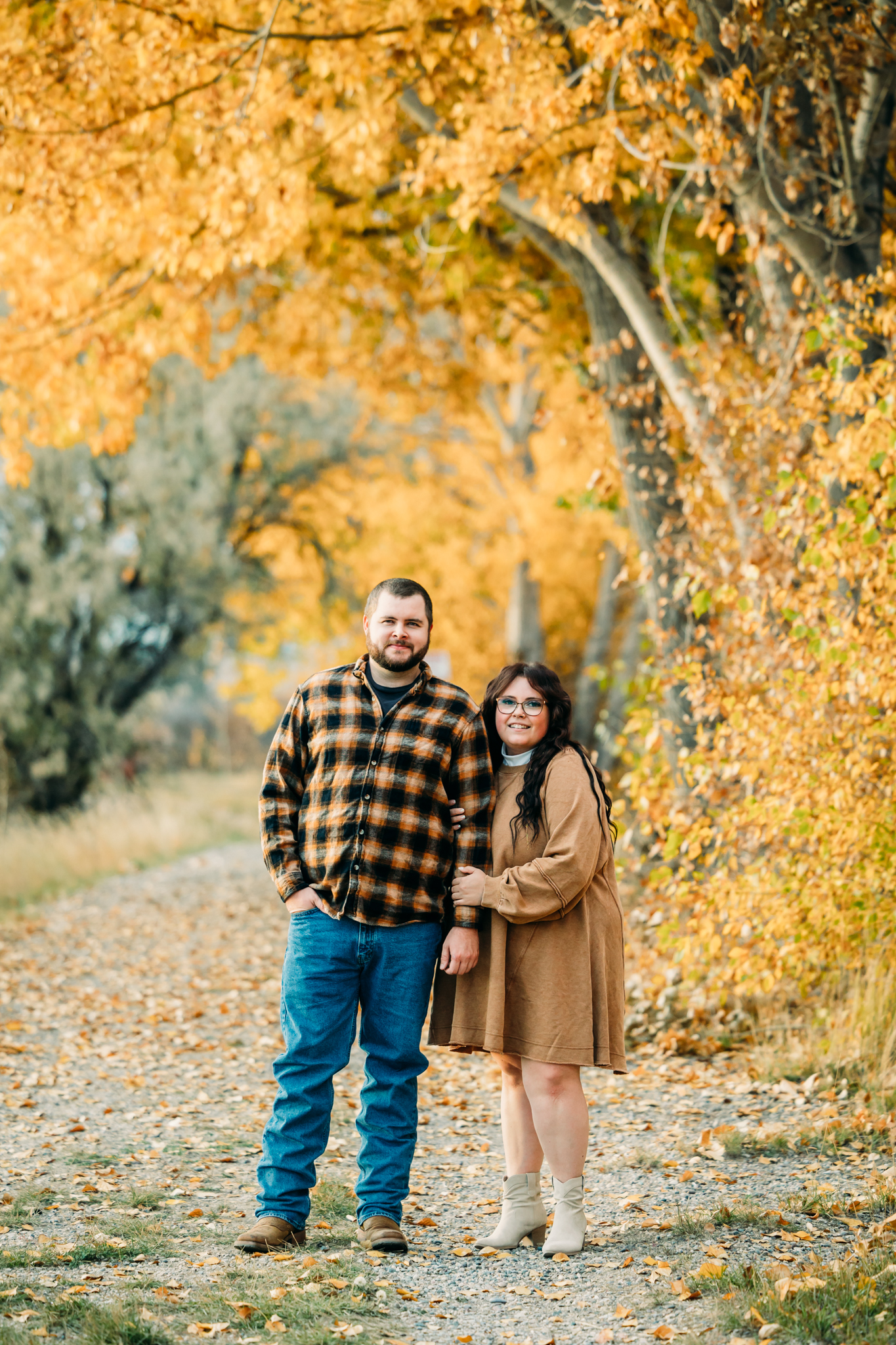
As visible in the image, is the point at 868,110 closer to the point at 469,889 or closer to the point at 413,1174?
the point at 469,889

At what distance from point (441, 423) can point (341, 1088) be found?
1252cm

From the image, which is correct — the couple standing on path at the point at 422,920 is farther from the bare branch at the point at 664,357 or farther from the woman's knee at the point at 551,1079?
the bare branch at the point at 664,357

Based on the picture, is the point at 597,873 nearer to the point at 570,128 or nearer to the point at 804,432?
the point at 804,432

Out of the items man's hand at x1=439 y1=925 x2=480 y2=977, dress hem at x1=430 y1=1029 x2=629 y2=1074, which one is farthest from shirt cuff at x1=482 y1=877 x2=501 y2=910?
dress hem at x1=430 y1=1029 x2=629 y2=1074

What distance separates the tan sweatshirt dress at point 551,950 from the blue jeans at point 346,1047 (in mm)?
128

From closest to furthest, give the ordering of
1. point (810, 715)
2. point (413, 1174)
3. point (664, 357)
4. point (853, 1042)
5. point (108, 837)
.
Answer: point (413, 1174) → point (810, 715) → point (853, 1042) → point (664, 357) → point (108, 837)

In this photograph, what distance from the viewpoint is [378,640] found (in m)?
3.60

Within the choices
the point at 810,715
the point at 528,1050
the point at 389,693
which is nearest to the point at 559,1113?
the point at 528,1050

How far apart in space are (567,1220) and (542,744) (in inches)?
54.3

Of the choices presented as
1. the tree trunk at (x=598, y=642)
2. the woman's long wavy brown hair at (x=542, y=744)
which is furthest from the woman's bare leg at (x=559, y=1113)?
the tree trunk at (x=598, y=642)

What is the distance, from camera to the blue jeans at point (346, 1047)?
3529 mm

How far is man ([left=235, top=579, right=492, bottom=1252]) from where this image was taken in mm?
3520

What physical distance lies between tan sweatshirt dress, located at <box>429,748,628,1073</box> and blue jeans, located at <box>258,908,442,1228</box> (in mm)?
128

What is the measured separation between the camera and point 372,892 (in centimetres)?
350
